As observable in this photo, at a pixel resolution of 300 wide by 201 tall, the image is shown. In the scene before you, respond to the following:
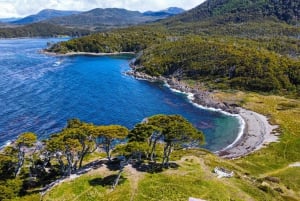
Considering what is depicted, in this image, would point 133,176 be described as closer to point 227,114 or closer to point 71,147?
point 71,147

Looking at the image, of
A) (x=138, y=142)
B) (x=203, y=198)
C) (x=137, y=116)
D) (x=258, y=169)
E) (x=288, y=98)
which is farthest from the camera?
(x=288, y=98)

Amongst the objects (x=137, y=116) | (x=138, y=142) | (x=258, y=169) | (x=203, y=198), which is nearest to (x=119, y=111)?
(x=137, y=116)

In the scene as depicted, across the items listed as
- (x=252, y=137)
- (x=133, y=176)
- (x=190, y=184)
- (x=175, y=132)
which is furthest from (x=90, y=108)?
(x=190, y=184)

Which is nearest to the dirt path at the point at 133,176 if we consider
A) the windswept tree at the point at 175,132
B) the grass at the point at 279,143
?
the windswept tree at the point at 175,132

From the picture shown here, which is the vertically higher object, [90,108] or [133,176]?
[133,176]

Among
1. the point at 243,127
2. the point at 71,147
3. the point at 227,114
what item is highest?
the point at 71,147

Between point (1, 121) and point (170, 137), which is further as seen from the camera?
point (1, 121)

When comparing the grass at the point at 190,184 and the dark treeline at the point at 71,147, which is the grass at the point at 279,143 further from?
the dark treeline at the point at 71,147

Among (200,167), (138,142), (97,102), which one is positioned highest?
(138,142)

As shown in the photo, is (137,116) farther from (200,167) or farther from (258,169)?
(200,167)
